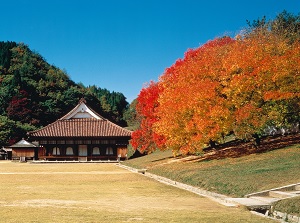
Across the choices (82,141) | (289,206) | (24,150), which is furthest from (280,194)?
(24,150)

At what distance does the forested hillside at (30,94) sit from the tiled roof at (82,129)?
12371mm

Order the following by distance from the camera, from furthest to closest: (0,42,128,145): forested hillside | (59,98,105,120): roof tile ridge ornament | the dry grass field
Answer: (0,42,128,145): forested hillside, (59,98,105,120): roof tile ridge ornament, the dry grass field

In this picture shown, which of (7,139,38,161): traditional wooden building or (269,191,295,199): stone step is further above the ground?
(7,139,38,161): traditional wooden building

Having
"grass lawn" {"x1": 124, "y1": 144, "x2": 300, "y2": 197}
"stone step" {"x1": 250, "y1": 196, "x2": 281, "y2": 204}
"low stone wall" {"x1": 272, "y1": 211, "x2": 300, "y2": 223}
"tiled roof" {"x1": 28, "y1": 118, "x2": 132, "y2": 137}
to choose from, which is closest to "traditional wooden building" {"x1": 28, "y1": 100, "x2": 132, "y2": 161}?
"tiled roof" {"x1": 28, "y1": 118, "x2": 132, "y2": 137}

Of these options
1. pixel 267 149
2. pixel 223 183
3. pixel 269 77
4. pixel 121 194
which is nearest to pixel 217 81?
pixel 269 77

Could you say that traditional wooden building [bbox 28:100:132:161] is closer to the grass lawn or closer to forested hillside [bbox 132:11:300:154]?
forested hillside [bbox 132:11:300:154]

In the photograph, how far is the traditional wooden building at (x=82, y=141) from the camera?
57.7 m

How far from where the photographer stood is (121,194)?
1599 cm

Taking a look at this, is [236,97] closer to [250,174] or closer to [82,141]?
[250,174]

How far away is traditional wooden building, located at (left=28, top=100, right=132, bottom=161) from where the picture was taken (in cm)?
5769

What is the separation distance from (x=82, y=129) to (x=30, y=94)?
2986 centimetres

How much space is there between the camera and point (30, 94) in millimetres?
84000

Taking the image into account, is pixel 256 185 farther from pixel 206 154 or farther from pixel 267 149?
pixel 206 154

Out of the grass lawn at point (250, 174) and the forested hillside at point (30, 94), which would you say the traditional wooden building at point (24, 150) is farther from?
the grass lawn at point (250, 174)
